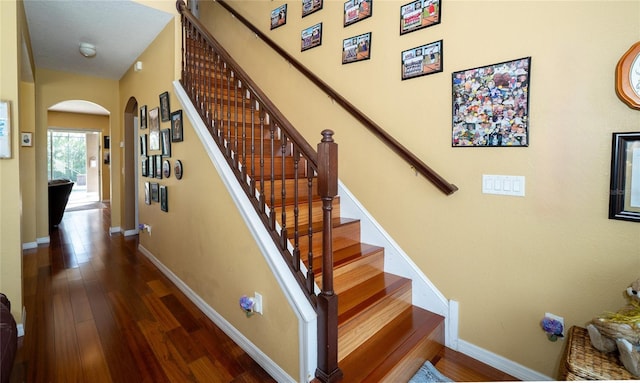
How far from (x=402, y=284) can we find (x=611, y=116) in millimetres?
1434

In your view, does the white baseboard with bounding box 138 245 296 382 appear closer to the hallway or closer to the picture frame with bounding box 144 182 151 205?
the hallway

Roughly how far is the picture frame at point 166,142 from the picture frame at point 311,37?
1572 millimetres

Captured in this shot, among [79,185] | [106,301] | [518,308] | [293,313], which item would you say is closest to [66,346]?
[106,301]

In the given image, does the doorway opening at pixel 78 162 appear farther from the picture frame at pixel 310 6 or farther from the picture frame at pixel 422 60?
the picture frame at pixel 422 60

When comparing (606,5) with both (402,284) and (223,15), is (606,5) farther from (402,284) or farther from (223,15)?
(223,15)

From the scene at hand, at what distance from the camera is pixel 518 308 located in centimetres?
171

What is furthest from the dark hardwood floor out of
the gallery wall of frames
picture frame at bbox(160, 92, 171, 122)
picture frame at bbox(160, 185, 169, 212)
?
picture frame at bbox(160, 92, 171, 122)

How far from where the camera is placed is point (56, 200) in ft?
17.8

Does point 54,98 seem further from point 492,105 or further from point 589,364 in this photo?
point 589,364

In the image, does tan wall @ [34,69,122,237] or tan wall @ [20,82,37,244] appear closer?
tan wall @ [20,82,37,244]

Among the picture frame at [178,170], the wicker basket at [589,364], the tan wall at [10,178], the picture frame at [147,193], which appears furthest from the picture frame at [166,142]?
the wicker basket at [589,364]

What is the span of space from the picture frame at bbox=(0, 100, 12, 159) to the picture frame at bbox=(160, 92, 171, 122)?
1.17m

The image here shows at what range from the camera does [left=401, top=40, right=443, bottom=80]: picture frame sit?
1967 mm

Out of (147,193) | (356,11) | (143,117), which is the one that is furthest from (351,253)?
(143,117)
